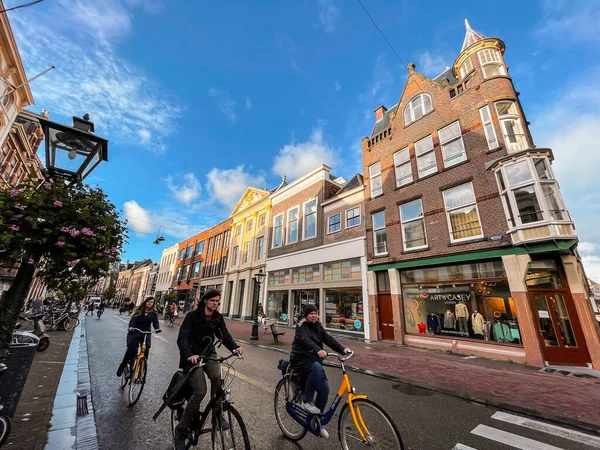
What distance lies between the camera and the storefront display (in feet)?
31.9

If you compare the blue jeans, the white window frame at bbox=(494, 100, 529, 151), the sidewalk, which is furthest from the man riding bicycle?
the white window frame at bbox=(494, 100, 529, 151)

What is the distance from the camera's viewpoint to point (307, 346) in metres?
3.45

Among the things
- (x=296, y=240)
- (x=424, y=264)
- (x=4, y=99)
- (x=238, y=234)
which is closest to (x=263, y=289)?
(x=296, y=240)

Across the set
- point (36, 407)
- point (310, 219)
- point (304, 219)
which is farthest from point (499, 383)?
point (304, 219)

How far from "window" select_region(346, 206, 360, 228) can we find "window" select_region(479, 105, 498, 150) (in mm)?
7296

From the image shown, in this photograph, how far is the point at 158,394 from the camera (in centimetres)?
508

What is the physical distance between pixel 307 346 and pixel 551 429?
4.37m

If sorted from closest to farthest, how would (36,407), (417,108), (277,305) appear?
(36,407) < (417,108) < (277,305)

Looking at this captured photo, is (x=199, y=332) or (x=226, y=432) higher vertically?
(x=199, y=332)

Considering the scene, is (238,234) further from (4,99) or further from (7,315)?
(7,315)

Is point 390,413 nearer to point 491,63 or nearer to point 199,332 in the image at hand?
point 199,332

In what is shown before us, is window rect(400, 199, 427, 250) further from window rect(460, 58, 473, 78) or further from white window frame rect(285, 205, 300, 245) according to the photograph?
white window frame rect(285, 205, 300, 245)

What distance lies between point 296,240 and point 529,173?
14.4 m

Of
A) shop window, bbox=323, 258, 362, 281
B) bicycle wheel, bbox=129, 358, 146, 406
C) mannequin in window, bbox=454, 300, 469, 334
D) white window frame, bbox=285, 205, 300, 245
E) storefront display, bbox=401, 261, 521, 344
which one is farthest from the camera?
white window frame, bbox=285, 205, 300, 245
